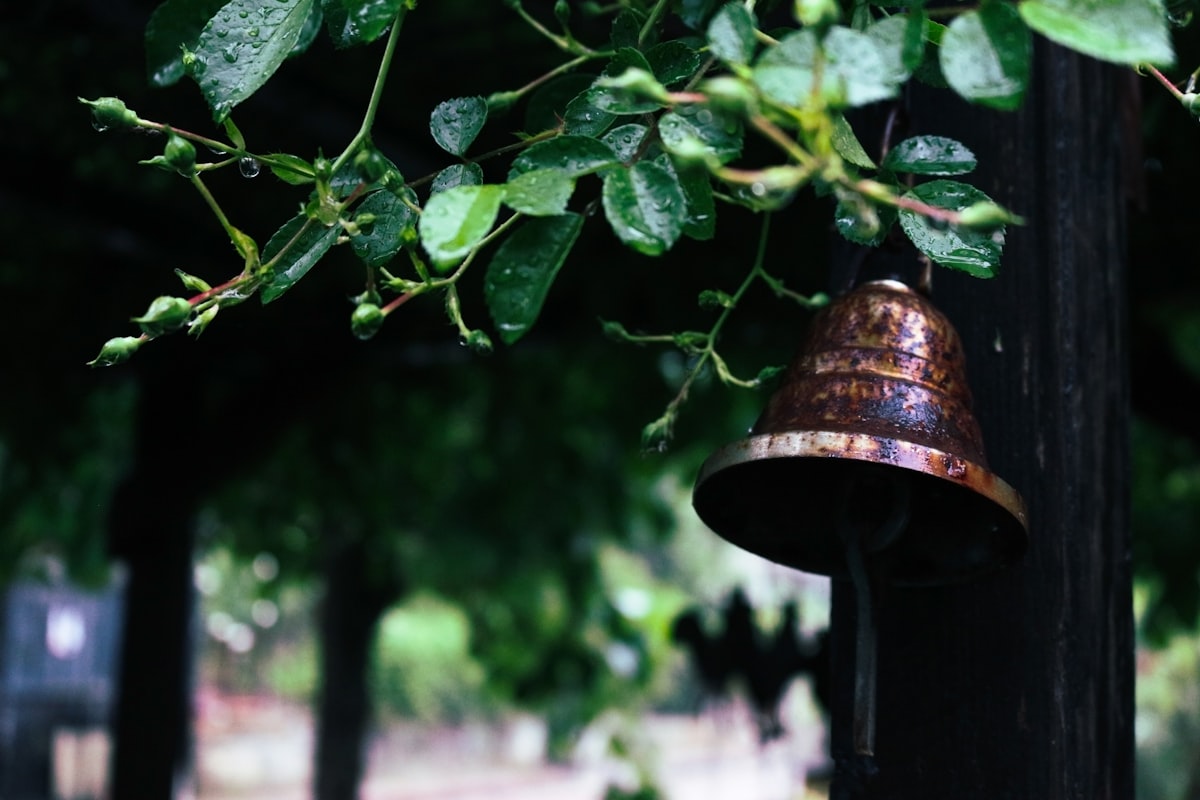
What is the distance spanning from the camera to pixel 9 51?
2225mm

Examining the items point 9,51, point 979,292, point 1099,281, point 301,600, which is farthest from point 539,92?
point 301,600

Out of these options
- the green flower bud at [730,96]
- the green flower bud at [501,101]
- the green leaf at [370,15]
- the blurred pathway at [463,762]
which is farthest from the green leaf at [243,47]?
the blurred pathway at [463,762]

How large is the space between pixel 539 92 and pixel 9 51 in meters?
1.69

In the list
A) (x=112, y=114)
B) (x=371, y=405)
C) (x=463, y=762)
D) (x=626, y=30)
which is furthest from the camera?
(x=463, y=762)

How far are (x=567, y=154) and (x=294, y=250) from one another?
0.61 feet

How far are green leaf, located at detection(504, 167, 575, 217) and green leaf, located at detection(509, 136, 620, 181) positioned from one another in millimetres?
26

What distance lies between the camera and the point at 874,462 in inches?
34.4

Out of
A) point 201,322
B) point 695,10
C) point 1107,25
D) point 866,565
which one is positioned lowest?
point 866,565

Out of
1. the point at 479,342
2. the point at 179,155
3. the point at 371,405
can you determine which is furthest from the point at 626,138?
the point at 371,405

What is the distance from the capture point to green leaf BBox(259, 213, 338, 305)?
0.73 metres

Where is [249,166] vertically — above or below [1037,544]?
above

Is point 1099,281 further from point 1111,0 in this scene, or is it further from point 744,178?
point 744,178

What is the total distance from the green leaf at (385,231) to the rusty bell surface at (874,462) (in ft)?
1.03

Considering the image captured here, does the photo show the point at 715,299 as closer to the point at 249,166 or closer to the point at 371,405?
the point at 249,166
